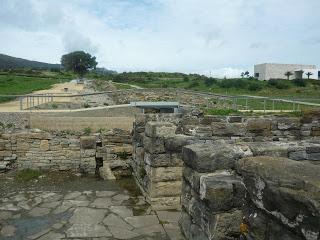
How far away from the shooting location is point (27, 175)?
8656 millimetres

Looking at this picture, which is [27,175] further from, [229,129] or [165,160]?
[229,129]

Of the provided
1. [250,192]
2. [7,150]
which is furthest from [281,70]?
[250,192]

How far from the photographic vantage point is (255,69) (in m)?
62.0

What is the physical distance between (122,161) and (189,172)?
191 inches

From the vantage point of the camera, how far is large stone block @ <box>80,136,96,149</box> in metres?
9.06

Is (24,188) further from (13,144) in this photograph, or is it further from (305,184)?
(305,184)

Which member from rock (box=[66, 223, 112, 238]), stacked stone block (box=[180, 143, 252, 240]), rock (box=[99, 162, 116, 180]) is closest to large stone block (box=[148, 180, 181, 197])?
rock (box=[66, 223, 112, 238])

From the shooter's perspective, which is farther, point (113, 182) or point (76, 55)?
point (76, 55)

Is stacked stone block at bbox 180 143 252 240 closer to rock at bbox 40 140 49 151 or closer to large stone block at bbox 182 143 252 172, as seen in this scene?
large stone block at bbox 182 143 252 172

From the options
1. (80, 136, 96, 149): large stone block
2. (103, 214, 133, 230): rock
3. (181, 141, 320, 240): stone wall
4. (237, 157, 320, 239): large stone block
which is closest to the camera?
(237, 157, 320, 239): large stone block

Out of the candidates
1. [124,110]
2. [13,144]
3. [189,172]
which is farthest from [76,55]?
[189,172]

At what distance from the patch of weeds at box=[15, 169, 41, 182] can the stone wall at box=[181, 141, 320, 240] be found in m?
4.87

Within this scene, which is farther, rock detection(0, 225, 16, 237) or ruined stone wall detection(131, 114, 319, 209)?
ruined stone wall detection(131, 114, 319, 209)

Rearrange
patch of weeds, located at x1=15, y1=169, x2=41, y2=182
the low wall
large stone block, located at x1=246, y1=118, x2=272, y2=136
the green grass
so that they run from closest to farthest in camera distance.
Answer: large stone block, located at x1=246, y1=118, x2=272, y2=136, patch of weeds, located at x1=15, y1=169, x2=41, y2=182, the low wall, the green grass
